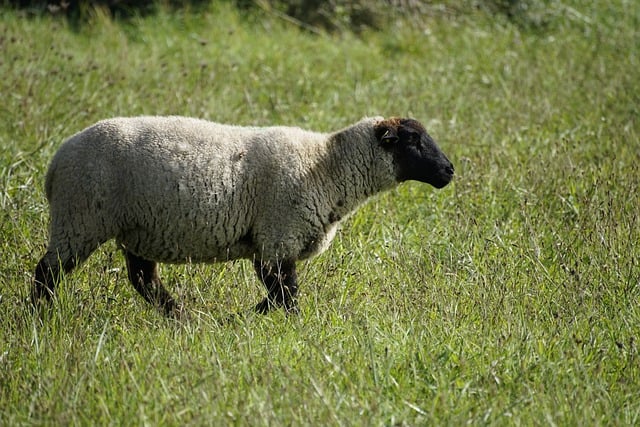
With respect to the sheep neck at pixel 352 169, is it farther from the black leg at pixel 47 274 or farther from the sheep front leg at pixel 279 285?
the black leg at pixel 47 274

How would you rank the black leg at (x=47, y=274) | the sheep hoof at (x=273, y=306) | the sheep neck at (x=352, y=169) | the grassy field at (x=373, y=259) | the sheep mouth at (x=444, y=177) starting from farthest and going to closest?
the sheep mouth at (x=444, y=177) → the sheep neck at (x=352, y=169) → the sheep hoof at (x=273, y=306) → the black leg at (x=47, y=274) → the grassy field at (x=373, y=259)

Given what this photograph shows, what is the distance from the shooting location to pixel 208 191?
549 centimetres

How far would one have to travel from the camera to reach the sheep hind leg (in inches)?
229

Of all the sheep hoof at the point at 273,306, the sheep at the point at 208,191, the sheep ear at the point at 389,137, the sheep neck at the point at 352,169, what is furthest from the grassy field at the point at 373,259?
the sheep ear at the point at 389,137

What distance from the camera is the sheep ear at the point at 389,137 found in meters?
5.94

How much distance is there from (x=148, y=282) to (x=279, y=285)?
3.23 feet

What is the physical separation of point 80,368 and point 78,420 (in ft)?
1.45

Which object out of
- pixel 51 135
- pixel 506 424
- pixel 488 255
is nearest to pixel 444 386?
Answer: pixel 506 424

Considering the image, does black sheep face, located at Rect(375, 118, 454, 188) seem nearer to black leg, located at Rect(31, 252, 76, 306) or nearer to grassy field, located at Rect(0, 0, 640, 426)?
grassy field, located at Rect(0, 0, 640, 426)

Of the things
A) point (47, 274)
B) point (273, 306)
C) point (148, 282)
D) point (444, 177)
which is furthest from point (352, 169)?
point (47, 274)

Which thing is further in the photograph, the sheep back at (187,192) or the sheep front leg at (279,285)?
the sheep front leg at (279,285)

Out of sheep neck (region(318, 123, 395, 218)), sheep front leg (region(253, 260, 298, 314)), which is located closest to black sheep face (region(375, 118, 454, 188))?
sheep neck (region(318, 123, 395, 218))

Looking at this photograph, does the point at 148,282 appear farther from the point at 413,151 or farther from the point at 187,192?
the point at 413,151

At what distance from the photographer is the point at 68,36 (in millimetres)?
11078
